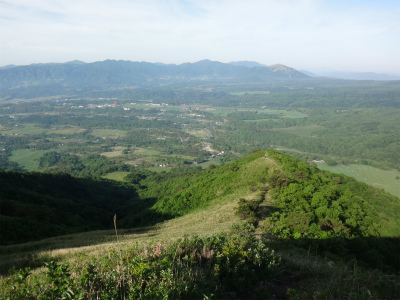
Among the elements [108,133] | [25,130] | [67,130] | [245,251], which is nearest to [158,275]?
[245,251]

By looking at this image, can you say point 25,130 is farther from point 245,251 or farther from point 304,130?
point 245,251

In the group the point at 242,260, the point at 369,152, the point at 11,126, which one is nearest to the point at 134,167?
the point at 242,260

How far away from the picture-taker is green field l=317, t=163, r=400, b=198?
2665 inches

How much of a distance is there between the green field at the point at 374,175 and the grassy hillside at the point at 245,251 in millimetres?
48928

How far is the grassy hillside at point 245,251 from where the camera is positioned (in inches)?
193

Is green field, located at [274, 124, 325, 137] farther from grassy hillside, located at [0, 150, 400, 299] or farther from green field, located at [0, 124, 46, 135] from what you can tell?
green field, located at [0, 124, 46, 135]

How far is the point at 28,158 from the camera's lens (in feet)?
344

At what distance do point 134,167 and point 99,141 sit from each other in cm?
5479

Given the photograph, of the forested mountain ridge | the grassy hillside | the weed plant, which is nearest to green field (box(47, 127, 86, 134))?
the forested mountain ridge

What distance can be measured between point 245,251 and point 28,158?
122943mm

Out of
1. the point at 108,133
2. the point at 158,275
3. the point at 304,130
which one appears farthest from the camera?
the point at 108,133

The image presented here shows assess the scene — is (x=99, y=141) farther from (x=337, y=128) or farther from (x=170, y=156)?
(x=337, y=128)

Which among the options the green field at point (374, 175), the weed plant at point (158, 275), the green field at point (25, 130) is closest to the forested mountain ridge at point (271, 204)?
the weed plant at point (158, 275)

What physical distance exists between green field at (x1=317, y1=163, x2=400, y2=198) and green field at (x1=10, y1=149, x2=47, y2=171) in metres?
110
